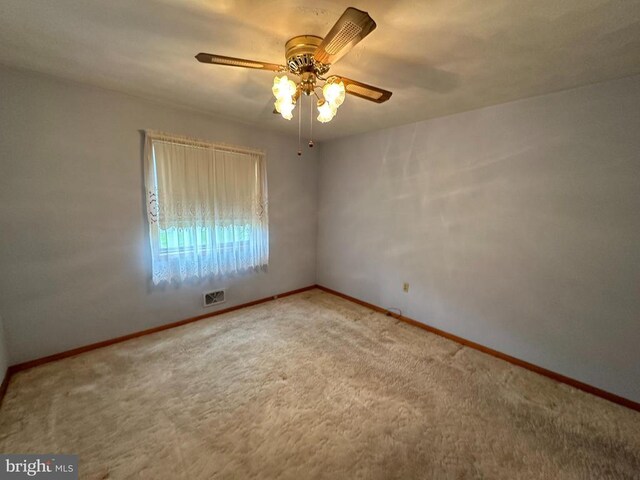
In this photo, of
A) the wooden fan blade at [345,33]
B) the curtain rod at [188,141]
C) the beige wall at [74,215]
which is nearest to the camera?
the wooden fan blade at [345,33]

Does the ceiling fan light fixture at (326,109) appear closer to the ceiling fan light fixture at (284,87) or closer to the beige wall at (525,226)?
the ceiling fan light fixture at (284,87)

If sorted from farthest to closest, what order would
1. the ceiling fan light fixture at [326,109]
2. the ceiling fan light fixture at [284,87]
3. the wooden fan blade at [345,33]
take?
1. the ceiling fan light fixture at [326,109]
2. the ceiling fan light fixture at [284,87]
3. the wooden fan blade at [345,33]

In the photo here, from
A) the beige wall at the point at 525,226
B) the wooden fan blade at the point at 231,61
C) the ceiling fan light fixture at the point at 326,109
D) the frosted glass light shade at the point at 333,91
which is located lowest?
the beige wall at the point at 525,226

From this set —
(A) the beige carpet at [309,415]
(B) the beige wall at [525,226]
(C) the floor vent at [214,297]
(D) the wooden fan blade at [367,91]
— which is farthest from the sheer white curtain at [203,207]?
(D) the wooden fan blade at [367,91]

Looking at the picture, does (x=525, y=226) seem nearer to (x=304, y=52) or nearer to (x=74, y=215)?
(x=304, y=52)

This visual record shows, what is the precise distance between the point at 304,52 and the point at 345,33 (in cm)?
45

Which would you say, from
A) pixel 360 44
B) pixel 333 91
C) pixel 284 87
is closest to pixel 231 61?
pixel 284 87

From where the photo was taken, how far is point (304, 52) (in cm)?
141

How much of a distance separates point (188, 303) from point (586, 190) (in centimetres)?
381

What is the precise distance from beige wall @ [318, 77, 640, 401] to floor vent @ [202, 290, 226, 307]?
2004mm

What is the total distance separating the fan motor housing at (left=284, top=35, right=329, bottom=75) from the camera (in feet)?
4.57

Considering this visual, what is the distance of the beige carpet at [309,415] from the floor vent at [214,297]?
59 centimetres

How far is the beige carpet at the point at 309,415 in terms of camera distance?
1410mm

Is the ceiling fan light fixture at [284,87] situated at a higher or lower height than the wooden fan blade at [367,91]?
lower
